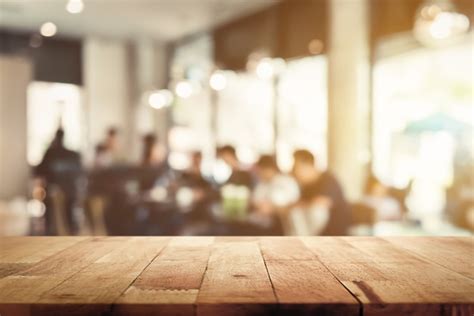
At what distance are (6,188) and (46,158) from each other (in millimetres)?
3232

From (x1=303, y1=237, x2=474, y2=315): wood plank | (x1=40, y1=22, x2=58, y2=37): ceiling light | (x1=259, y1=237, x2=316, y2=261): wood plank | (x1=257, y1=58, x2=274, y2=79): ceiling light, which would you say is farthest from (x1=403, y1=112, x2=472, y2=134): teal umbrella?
(x1=40, y1=22, x2=58, y2=37): ceiling light

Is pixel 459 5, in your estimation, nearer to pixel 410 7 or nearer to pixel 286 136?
pixel 410 7

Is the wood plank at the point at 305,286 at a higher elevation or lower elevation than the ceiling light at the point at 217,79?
lower

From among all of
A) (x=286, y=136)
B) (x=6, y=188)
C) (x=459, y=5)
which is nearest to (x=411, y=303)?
(x=459, y=5)

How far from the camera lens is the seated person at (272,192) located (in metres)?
4.54

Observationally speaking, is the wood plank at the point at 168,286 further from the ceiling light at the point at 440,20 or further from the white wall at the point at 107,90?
the white wall at the point at 107,90

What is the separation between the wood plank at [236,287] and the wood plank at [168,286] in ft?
0.07

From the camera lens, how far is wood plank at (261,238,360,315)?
2.84 ft

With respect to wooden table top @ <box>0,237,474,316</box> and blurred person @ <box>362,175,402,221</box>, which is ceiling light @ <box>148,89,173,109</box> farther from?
wooden table top @ <box>0,237,474,316</box>

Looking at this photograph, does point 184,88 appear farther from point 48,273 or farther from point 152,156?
point 48,273

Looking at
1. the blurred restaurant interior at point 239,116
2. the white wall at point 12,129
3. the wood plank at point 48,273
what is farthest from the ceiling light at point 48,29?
the wood plank at point 48,273

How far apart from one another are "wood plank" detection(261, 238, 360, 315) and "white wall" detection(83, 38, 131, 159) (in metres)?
9.21

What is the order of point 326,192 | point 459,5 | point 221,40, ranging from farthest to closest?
point 221,40 → point 459,5 → point 326,192

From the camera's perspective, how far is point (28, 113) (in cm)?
941
